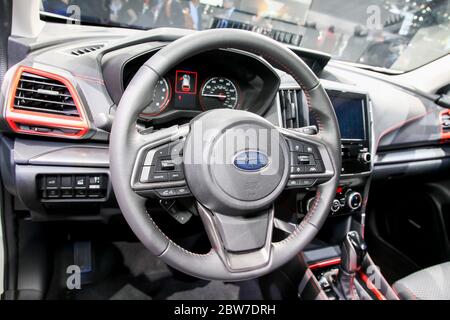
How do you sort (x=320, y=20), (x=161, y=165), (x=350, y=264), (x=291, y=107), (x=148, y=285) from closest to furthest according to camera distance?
(x=161, y=165), (x=291, y=107), (x=350, y=264), (x=148, y=285), (x=320, y=20)

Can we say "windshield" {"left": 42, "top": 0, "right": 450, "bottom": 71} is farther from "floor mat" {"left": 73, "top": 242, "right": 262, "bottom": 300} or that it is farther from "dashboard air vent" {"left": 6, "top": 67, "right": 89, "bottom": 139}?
"floor mat" {"left": 73, "top": 242, "right": 262, "bottom": 300}

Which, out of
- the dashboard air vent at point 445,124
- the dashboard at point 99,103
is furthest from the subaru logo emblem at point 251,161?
the dashboard air vent at point 445,124

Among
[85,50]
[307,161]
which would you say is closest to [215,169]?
[307,161]

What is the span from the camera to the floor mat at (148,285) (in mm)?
1765

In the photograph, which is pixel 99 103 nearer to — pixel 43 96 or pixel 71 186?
pixel 43 96

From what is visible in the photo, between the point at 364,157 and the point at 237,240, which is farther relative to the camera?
the point at 364,157

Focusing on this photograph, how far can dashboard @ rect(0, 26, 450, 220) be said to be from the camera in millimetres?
1044

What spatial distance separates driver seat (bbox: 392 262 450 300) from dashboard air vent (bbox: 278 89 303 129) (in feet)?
2.59

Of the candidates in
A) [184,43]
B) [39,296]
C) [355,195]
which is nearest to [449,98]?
[355,195]

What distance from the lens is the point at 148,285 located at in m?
1.83

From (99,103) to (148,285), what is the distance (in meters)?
1.17

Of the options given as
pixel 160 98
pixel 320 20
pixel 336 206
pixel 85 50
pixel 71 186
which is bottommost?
pixel 336 206

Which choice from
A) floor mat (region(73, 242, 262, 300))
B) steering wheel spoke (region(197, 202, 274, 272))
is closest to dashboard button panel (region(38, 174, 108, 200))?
steering wheel spoke (region(197, 202, 274, 272))

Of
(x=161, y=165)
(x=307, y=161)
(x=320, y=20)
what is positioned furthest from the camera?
(x=320, y=20)
